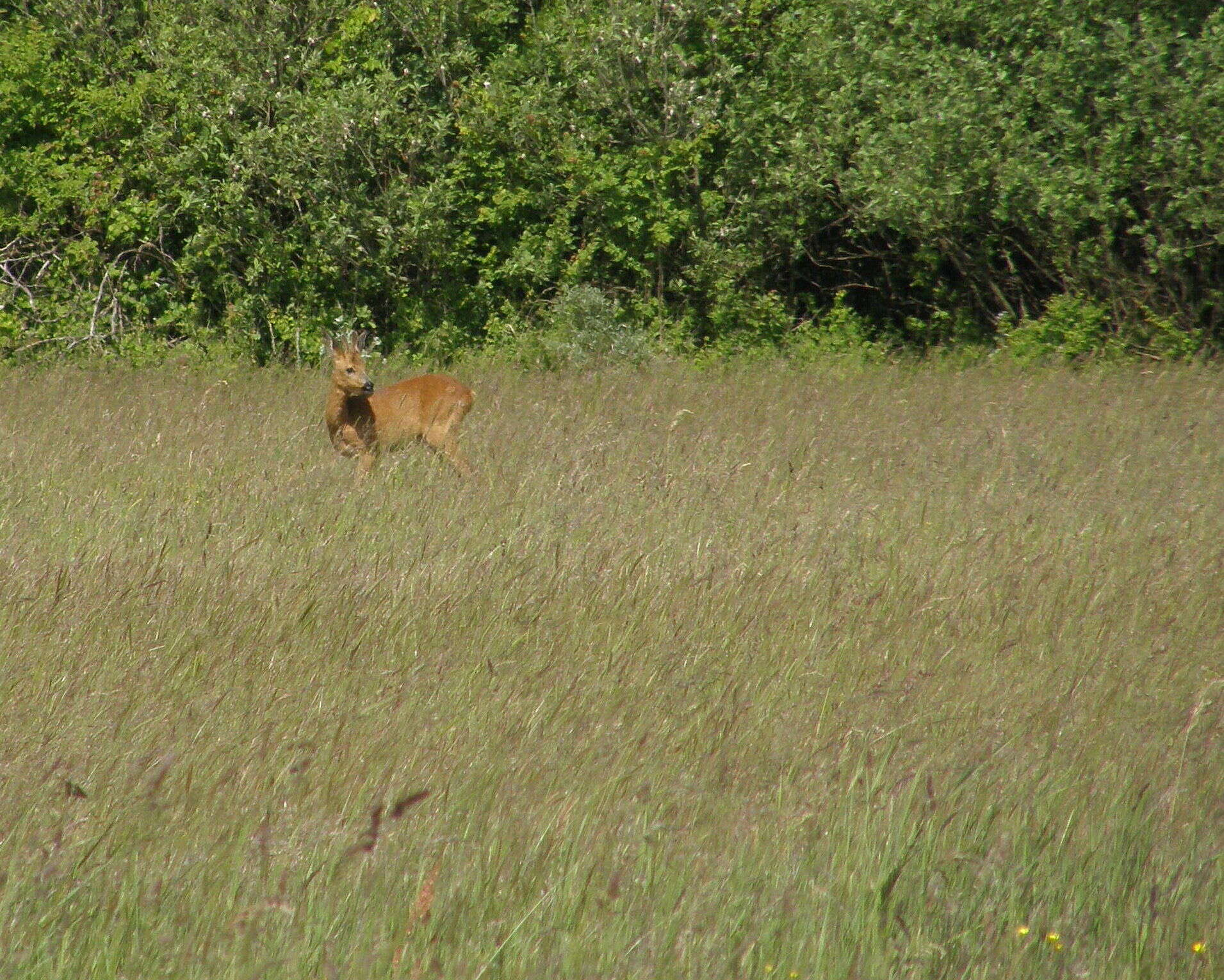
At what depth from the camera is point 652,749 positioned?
3.62 m

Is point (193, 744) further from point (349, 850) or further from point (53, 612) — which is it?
point (53, 612)

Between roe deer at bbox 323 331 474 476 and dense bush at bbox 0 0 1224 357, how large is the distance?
4.64 metres

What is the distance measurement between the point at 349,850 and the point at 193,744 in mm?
851

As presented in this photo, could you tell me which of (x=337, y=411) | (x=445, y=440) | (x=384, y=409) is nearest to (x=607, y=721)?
(x=445, y=440)

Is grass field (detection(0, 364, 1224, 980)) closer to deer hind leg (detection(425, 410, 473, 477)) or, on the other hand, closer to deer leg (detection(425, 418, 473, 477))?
deer leg (detection(425, 418, 473, 477))

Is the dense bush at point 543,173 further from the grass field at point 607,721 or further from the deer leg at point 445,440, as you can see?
the grass field at point 607,721

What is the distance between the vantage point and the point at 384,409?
366 inches

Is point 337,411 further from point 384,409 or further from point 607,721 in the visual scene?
point 607,721

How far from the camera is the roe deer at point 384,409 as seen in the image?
29.4ft

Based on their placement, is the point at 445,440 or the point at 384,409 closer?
the point at 445,440

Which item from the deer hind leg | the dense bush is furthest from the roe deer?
the dense bush

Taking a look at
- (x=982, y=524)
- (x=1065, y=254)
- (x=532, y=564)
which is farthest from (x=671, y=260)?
(x=532, y=564)

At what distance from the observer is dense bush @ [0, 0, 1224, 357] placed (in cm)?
1348

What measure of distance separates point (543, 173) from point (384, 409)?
6.16 meters
